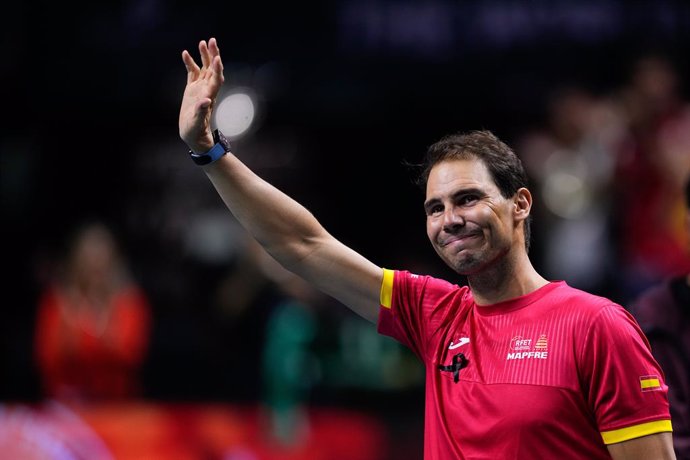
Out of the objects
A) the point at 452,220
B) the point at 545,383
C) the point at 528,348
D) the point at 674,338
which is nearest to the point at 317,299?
the point at 674,338

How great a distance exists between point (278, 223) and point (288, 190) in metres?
7.98

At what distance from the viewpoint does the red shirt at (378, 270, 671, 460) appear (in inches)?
123

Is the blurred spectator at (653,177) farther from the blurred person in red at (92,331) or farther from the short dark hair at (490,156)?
the short dark hair at (490,156)

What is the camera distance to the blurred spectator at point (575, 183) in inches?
356

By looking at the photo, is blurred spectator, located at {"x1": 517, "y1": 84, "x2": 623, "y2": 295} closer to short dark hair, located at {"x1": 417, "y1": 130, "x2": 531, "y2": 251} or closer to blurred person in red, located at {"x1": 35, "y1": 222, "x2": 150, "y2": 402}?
blurred person in red, located at {"x1": 35, "y1": 222, "x2": 150, "y2": 402}

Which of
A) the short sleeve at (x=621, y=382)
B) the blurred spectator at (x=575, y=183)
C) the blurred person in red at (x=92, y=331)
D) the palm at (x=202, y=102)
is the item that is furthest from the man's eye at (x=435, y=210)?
the blurred spectator at (x=575, y=183)

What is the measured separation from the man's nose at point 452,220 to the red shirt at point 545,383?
315 mm

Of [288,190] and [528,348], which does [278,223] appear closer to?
[528,348]

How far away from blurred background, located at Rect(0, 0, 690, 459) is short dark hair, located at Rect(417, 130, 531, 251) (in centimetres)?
443

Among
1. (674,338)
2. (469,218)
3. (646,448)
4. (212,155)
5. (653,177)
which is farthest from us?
(653,177)

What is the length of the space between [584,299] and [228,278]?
610 cm

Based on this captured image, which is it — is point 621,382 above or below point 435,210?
below

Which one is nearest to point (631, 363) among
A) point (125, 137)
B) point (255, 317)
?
point (255, 317)

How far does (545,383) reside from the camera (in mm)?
3234
